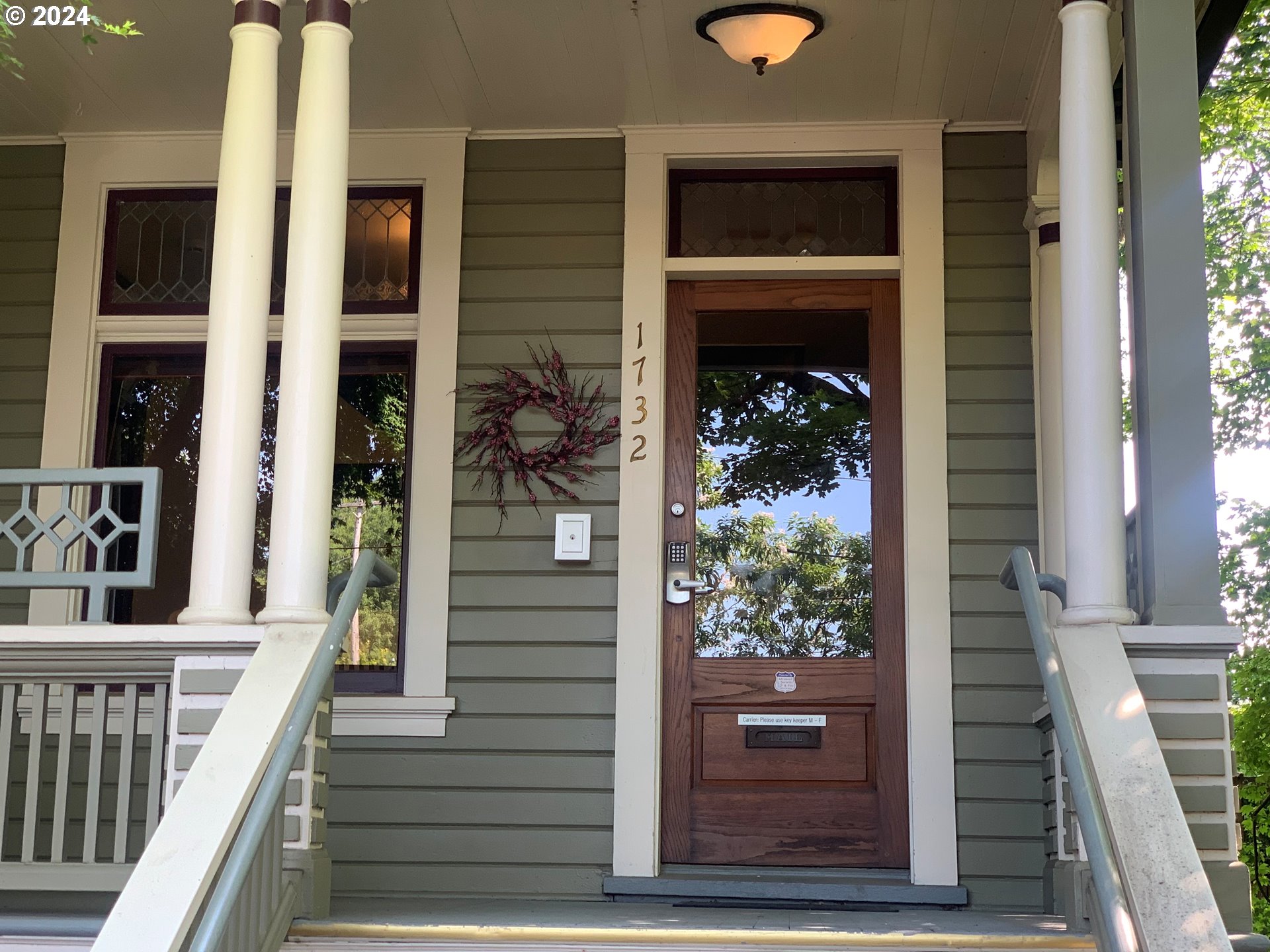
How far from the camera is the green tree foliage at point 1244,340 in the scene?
10.0 meters

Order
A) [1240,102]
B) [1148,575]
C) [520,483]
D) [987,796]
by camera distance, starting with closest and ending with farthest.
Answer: [1148,575], [987,796], [520,483], [1240,102]

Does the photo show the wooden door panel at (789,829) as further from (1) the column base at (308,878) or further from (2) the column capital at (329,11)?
(2) the column capital at (329,11)

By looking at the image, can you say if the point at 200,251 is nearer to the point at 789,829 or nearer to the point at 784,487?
the point at 784,487

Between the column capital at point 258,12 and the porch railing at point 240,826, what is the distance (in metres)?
1.61

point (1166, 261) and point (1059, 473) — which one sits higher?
point (1166, 261)

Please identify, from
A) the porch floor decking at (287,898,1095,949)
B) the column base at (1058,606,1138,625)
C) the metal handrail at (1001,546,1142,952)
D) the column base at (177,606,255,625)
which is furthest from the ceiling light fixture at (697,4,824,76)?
the porch floor decking at (287,898,1095,949)

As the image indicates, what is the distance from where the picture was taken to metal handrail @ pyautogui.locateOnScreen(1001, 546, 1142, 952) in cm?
256

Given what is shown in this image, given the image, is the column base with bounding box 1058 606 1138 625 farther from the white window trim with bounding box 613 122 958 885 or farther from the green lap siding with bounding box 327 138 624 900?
the green lap siding with bounding box 327 138 624 900

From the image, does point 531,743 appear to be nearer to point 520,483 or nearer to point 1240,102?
point 520,483

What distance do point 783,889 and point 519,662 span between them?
3.90 ft

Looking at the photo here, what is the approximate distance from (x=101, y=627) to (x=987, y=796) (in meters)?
2.84

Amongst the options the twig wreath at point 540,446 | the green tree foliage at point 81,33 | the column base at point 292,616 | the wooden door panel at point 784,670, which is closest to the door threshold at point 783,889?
the wooden door panel at point 784,670

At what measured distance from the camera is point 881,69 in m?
4.62

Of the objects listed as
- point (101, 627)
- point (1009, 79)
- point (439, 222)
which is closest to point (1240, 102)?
point (1009, 79)
